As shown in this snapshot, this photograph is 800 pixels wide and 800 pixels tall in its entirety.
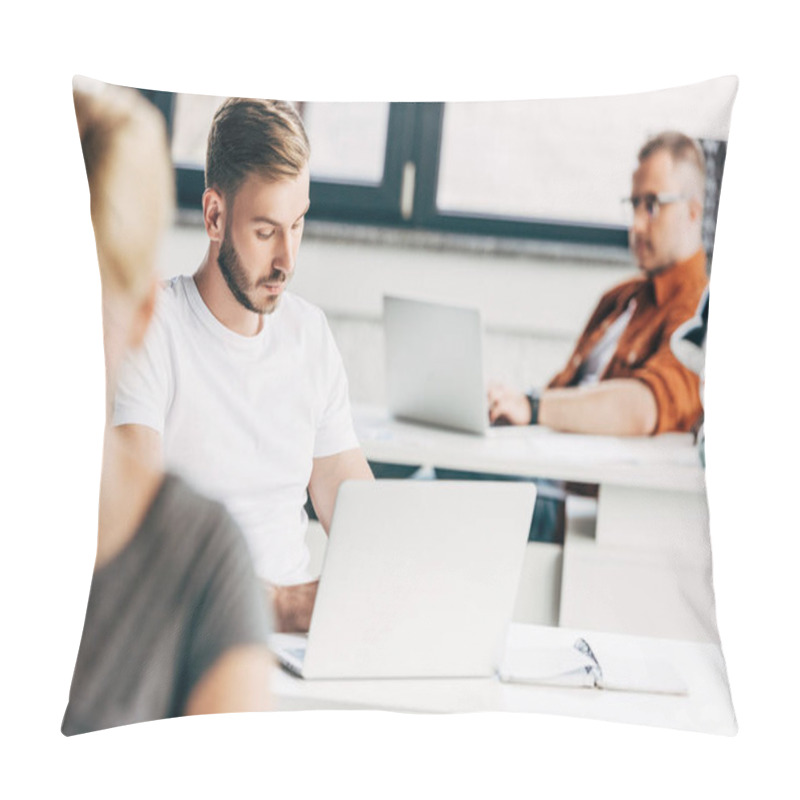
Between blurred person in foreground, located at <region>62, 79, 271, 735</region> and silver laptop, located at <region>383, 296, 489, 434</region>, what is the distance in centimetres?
33

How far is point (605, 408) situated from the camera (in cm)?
178

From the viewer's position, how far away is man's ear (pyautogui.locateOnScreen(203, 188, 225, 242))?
178 centimetres

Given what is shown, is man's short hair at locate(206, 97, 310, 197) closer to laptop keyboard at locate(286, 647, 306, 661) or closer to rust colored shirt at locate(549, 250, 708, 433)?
rust colored shirt at locate(549, 250, 708, 433)

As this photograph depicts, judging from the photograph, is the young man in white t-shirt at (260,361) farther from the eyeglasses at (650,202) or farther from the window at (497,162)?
the eyeglasses at (650,202)

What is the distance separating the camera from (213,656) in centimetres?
175

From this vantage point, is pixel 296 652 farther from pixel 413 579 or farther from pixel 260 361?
pixel 260 361

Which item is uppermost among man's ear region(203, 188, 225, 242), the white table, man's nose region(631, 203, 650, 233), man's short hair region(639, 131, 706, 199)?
man's short hair region(639, 131, 706, 199)

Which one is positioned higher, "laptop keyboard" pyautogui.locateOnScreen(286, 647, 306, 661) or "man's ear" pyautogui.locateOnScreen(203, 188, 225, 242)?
"man's ear" pyautogui.locateOnScreen(203, 188, 225, 242)

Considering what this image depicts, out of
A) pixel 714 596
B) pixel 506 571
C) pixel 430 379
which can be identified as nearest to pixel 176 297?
pixel 430 379

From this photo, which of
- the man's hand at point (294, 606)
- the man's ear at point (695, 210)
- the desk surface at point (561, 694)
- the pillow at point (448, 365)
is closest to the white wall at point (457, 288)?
the pillow at point (448, 365)

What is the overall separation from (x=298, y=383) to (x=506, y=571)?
0.41 metres

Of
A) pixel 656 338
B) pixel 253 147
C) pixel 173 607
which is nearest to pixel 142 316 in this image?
pixel 253 147

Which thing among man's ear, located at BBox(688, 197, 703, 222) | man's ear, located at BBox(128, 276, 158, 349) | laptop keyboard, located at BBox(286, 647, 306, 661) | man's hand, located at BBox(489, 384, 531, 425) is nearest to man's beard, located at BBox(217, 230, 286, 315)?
man's ear, located at BBox(128, 276, 158, 349)

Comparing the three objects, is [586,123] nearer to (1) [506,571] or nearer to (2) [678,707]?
(1) [506,571]
